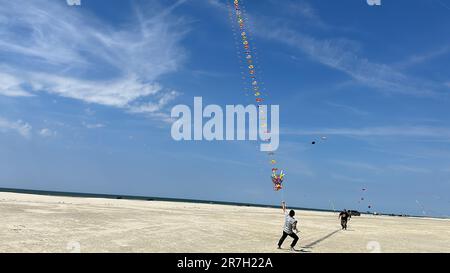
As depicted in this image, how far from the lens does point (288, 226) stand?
17.9 m

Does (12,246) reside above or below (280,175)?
below

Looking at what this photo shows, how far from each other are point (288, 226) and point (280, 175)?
46.7ft
